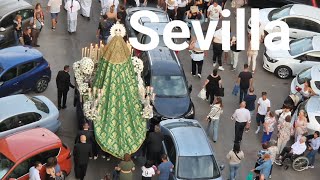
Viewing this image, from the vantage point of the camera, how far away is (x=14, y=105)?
642 inches

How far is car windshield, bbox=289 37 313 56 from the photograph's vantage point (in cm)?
2094

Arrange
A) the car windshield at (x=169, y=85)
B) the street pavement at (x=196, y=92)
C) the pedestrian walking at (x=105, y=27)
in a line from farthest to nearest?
the pedestrian walking at (x=105, y=27)
the car windshield at (x=169, y=85)
the street pavement at (x=196, y=92)

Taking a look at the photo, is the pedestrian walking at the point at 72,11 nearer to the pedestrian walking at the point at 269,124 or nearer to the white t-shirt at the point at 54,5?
the white t-shirt at the point at 54,5

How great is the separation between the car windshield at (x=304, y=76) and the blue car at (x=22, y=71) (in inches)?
309

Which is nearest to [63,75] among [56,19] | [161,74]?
[161,74]

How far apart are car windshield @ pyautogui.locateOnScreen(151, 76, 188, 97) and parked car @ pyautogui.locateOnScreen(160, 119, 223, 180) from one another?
2199mm

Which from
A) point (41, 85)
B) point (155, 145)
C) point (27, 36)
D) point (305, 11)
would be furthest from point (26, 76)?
point (305, 11)

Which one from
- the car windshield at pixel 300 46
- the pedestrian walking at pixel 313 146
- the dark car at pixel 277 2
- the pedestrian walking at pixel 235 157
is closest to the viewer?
the pedestrian walking at pixel 235 157

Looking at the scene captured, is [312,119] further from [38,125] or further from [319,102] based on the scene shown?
[38,125]

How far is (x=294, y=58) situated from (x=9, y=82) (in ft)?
31.0

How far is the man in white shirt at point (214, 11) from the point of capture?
23.0 metres

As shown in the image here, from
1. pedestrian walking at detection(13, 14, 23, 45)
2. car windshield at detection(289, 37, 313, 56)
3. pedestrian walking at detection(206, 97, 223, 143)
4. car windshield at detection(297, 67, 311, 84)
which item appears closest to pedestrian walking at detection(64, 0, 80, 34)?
pedestrian walking at detection(13, 14, 23, 45)

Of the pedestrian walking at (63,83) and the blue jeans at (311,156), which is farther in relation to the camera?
the pedestrian walking at (63,83)

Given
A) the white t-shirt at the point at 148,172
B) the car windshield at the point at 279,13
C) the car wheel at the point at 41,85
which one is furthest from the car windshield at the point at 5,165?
the car windshield at the point at 279,13
